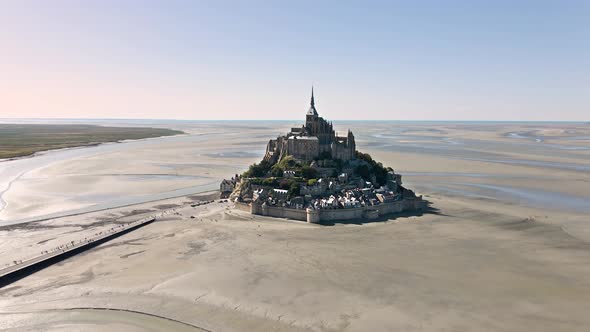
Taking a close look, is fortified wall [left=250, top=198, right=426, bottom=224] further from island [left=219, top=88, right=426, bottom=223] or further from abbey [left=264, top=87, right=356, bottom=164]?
abbey [left=264, top=87, right=356, bottom=164]

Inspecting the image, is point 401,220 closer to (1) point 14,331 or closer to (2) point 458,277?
(2) point 458,277

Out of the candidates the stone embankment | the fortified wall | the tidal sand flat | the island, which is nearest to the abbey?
the island

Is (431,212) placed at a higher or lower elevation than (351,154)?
lower

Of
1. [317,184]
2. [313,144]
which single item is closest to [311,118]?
[313,144]

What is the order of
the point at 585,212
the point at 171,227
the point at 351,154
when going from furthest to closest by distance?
the point at 351,154 < the point at 585,212 < the point at 171,227

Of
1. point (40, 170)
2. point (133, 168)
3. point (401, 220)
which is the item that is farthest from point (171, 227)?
point (40, 170)

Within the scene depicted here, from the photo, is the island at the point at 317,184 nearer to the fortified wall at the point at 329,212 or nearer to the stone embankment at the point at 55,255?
the fortified wall at the point at 329,212
